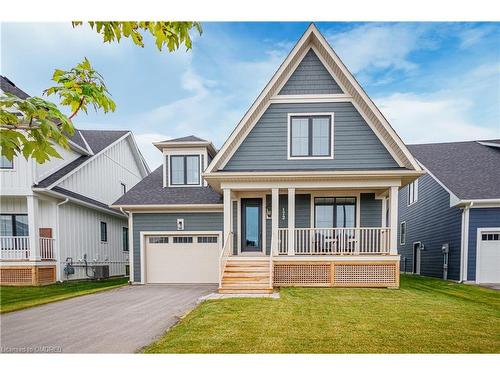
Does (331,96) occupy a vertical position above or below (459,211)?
above

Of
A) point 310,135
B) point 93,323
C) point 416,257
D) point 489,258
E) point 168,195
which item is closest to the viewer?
point 93,323

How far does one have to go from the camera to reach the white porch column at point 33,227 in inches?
360

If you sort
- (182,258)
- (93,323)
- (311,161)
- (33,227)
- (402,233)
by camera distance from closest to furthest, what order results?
(93,323), (311,161), (33,227), (182,258), (402,233)

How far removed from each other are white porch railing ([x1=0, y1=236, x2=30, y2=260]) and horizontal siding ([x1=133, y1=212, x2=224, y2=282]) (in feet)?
10.9

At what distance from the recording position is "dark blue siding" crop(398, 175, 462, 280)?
10.1 m

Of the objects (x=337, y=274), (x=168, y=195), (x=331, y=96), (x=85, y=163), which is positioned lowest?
(x=337, y=274)

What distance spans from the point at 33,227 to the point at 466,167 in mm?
14956

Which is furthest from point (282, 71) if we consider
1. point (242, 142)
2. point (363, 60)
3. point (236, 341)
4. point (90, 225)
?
point (90, 225)

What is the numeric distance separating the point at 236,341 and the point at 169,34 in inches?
138

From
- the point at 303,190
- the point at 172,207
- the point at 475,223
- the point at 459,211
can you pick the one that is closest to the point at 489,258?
the point at 475,223

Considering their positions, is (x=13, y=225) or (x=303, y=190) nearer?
(x=303, y=190)

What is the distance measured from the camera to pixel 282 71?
803cm

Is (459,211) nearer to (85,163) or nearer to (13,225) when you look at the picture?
(85,163)

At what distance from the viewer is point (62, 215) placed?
33.3 ft
